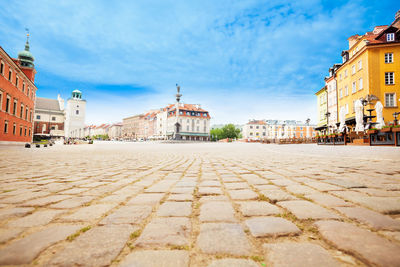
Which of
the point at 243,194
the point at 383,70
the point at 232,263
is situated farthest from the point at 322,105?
the point at 232,263

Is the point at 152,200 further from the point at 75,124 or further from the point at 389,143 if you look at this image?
the point at 75,124

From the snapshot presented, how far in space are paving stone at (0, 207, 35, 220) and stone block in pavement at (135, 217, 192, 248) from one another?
1249 millimetres

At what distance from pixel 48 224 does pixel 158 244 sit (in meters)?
0.99

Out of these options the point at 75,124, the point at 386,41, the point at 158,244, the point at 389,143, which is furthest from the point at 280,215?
the point at 75,124

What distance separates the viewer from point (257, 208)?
1.95 meters

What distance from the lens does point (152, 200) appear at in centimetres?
227

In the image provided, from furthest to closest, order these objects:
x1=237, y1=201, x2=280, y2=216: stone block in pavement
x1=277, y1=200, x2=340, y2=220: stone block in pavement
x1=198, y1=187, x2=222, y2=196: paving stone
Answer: x1=198, y1=187, x2=222, y2=196: paving stone < x1=237, y1=201, x2=280, y2=216: stone block in pavement < x1=277, y1=200, x2=340, y2=220: stone block in pavement

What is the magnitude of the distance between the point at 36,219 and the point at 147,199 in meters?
0.98

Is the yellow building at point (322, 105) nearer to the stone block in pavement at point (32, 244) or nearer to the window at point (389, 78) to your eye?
the window at point (389, 78)

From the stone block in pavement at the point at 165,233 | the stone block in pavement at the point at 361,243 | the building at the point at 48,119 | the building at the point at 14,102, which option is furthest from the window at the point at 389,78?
A: the building at the point at 48,119

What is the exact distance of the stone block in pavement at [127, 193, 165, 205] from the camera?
216 cm

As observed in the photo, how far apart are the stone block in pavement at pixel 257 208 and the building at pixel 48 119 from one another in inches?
3348

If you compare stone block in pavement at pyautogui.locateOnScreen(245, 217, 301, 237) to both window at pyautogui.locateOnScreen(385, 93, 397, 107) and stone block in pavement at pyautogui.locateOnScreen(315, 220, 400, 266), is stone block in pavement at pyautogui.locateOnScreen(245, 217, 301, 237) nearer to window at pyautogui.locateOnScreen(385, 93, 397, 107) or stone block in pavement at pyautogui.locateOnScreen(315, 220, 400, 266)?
stone block in pavement at pyautogui.locateOnScreen(315, 220, 400, 266)

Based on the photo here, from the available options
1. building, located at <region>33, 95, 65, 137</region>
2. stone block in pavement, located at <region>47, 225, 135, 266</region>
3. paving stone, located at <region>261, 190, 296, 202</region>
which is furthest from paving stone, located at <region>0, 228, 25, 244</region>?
building, located at <region>33, 95, 65, 137</region>
